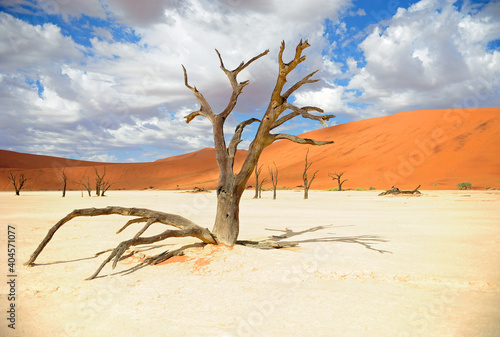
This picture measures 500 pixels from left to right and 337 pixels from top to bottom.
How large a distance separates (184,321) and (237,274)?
1615mm

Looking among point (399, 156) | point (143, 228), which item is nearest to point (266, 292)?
point (143, 228)

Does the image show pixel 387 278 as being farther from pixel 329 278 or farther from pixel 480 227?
pixel 480 227

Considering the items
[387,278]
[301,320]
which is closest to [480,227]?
[387,278]

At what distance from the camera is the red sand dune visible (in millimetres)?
41125

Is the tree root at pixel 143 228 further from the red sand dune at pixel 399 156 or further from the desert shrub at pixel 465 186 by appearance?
the red sand dune at pixel 399 156

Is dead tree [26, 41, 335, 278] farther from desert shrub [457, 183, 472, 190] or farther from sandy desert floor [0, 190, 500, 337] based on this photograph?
desert shrub [457, 183, 472, 190]

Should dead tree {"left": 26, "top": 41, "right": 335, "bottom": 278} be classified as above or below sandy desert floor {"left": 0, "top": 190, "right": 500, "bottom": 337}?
above

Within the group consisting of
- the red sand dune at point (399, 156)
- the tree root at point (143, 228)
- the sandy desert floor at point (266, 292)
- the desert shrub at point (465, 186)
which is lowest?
the sandy desert floor at point (266, 292)

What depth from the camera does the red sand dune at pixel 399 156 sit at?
41.1 metres

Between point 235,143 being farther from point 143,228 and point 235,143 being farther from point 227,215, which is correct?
point 143,228

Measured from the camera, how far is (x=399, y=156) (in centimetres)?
5038

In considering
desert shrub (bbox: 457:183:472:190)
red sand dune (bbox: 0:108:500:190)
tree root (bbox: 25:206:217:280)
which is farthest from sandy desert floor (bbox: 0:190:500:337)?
red sand dune (bbox: 0:108:500:190)

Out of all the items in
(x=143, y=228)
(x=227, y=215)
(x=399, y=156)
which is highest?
(x=399, y=156)

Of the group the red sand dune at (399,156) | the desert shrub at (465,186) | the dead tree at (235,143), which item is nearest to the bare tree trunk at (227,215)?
the dead tree at (235,143)
